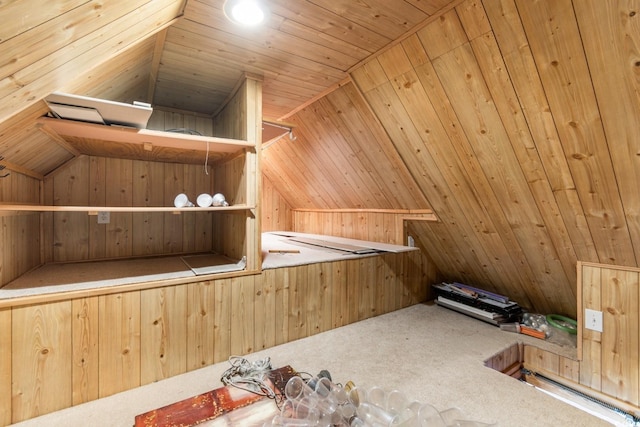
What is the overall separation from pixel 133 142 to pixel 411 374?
7.94 feet

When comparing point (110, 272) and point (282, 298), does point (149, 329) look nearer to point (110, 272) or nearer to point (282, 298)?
point (110, 272)

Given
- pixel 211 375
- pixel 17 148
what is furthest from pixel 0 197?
pixel 211 375

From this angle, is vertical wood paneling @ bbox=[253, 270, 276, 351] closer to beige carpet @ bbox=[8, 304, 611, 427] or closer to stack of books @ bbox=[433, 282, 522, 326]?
beige carpet @ bbox=[8, 304, 611, 427]

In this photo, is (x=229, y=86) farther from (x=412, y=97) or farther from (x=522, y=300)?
(x=522, y=300)

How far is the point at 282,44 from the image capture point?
5.84 ft

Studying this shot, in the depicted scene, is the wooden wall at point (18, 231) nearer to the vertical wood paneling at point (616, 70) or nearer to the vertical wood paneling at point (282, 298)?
the vertical wood paneling at point (282, 298)

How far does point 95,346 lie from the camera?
1.63 metres

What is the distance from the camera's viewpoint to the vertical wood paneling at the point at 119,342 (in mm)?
1648

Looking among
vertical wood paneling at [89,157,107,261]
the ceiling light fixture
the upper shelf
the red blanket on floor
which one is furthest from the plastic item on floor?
vertical wood paneling at [89,157,107,261]

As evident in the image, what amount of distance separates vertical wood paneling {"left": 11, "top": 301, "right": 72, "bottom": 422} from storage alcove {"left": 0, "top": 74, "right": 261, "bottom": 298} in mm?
125

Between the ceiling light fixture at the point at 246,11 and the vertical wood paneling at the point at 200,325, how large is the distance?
1.56 metres

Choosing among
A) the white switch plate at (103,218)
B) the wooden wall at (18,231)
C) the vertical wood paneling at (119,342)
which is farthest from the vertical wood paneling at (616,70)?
the white switch plate at (103,218)

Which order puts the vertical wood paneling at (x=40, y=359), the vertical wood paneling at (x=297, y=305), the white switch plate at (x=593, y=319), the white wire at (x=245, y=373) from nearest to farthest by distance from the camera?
the vertical wood paneling at (x=40, y=359) → the white wire at (x=245, y=373) → the white switch plate at (x=593, y=319) → the vertical wood paneling at (x=297, y=305)

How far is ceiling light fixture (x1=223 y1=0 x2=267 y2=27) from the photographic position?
1.39 m
